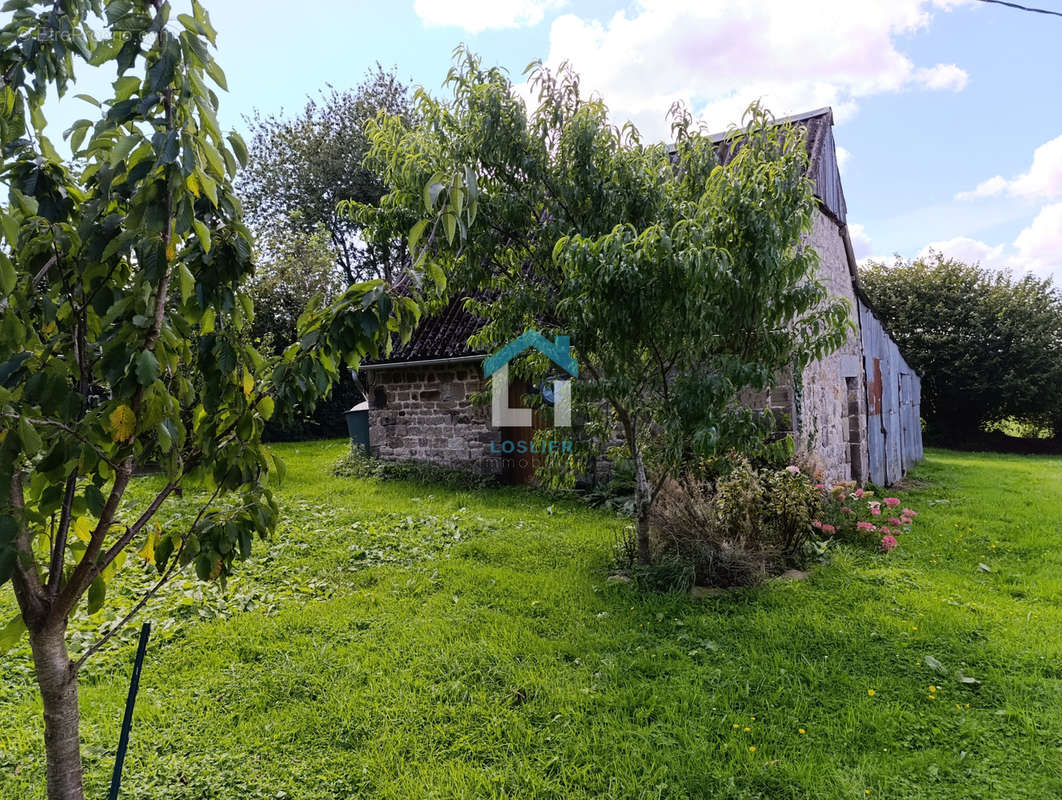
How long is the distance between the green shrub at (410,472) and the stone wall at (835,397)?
4906mm

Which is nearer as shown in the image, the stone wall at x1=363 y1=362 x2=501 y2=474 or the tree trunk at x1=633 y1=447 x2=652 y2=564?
the tree trunk at x1=633 y1=447 x2=652 y2=564

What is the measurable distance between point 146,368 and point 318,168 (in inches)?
825

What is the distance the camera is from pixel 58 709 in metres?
1.81

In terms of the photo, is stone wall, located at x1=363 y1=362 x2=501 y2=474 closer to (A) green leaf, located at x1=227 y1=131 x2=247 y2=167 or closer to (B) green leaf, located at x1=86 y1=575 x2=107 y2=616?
(B) green leaf, located at x1=86 y1=575 x2=107 y2=616

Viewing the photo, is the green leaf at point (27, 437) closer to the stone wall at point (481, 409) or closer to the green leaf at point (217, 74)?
the green leaf at point (217, 74)

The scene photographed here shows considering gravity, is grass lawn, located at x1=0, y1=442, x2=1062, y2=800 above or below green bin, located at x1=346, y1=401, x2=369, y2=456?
below

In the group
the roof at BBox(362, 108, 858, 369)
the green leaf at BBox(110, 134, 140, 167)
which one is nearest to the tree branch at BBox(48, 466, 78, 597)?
the green leaf at BBox(110, 134, 140, 167)

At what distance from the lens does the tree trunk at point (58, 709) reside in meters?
1.78

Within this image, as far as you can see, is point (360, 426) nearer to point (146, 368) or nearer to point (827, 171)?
point (827, 171)

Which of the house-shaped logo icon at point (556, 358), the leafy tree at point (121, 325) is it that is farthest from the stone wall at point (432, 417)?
the leafy tree at point (121, 325)

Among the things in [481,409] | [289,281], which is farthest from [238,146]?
[289,281]

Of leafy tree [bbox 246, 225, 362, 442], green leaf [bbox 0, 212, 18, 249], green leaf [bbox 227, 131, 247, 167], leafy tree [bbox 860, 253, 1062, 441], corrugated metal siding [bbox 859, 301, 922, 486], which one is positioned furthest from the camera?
leafy tree [bbox 860, 253, 1062, 441]

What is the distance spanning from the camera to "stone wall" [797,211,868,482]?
8078 mm

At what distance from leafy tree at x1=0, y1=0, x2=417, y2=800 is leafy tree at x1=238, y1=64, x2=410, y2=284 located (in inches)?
748
